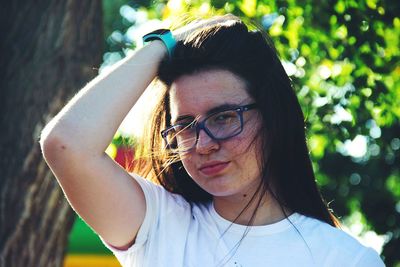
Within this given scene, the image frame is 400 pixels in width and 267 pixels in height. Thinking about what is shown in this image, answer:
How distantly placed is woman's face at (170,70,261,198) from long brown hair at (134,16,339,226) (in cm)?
4

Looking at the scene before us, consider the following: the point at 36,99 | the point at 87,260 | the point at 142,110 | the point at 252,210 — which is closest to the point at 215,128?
the point at 252,210

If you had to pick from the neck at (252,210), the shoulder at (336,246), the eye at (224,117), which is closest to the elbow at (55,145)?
the eye at (224,117)

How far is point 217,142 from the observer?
2.67 meters

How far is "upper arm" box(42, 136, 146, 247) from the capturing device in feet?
8.40

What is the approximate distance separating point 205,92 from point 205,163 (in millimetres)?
230

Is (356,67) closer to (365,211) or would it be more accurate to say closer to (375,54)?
(375,54)

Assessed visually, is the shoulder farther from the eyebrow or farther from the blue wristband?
the blue wristband

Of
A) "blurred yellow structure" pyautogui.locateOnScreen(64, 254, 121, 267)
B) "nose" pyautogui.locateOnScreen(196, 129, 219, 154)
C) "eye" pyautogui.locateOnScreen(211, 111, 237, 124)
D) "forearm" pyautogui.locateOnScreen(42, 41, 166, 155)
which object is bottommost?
"blurred yellow structure" pyautogui.locateOnScreen(64, 254, 121, 267)

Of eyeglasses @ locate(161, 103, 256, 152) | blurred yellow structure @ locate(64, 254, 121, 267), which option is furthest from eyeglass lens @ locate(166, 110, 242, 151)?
blurred yellow structure @ locate(64, 254, 121, 267)

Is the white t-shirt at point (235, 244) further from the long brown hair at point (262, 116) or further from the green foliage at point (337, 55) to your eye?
the green foliage at point (337, 55)

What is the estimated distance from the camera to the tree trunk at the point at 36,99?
4.37m

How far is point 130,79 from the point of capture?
2.70 meters

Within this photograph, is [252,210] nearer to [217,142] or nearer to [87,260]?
[217,142]

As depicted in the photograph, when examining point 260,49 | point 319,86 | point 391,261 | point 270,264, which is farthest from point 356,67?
point 391,261
